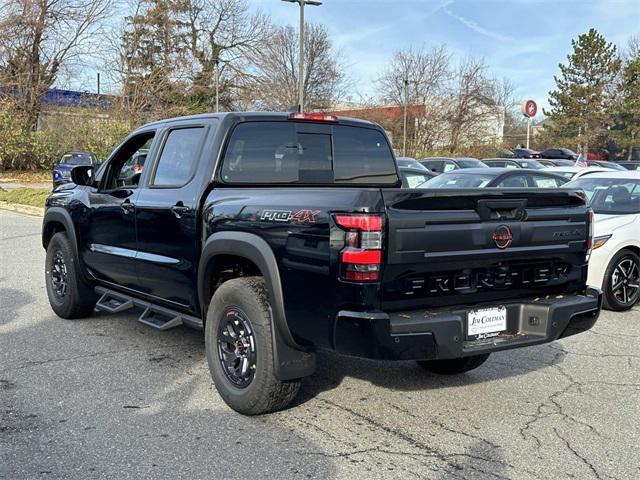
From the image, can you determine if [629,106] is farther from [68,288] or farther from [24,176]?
[68,288]

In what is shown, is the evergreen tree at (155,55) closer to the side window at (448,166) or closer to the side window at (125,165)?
the side window at (448,166)

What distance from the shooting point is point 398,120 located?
156 ft

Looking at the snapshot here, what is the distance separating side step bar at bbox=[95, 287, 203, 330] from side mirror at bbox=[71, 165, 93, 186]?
1014 mm

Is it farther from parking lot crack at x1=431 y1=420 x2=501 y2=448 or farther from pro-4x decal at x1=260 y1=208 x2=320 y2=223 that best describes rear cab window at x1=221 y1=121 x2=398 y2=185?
parking lot crack at x1=431 y1=420 x2=501 y2=448

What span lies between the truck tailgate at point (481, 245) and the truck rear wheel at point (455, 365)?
3.21 ft

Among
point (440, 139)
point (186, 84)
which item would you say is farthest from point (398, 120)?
point (186, 84)

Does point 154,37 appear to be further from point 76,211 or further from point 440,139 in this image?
point 76,211

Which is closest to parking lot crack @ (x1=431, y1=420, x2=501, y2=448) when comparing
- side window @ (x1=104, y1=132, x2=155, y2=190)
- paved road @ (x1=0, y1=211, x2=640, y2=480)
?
paved road @ (x1=0, y1=211, x2=640, y2=480)

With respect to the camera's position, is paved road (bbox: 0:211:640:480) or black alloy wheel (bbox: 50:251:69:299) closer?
paved road (bbox: 0:211:640:480)

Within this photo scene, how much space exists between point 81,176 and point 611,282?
5678 millimetres

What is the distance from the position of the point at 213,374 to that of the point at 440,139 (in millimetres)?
44732

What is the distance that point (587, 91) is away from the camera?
52688mm

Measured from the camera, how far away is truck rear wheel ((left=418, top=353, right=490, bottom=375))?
4.88m

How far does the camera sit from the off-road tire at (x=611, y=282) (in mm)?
7113
